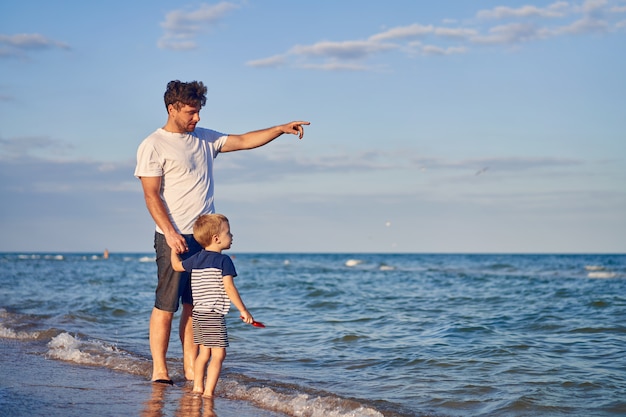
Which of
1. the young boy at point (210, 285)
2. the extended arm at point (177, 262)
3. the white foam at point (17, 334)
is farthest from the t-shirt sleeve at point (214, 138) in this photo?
the white foam at point (17, 334)

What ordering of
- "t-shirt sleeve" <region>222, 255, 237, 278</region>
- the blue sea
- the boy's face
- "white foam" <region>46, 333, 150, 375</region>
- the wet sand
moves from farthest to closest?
"white foam" <region>46, 333, 150, 375</region>, the blue sea, the boy's face, "t-shirt sleeve" <region>222, 255, 237, 278</region>, the wet sand

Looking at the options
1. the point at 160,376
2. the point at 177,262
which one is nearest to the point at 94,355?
the point at 160,376

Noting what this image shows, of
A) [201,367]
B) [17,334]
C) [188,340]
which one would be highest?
[188,340]

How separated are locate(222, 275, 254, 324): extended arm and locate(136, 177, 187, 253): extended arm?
39 centimetres

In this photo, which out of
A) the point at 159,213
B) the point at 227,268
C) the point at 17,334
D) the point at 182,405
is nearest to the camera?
the point at 182,405

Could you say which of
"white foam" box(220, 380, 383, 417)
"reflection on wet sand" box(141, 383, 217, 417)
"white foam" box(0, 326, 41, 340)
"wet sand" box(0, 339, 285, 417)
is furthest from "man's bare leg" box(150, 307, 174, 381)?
"white foam" box(0, 326, 41, 340)

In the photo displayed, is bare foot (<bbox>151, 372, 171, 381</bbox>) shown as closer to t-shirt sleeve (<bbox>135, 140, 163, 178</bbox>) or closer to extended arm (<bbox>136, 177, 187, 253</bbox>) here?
extended arm (<bbox>136, 177, 187, 253</bbox>)

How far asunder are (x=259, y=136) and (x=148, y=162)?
2.59ft

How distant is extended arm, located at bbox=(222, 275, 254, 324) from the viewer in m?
4.12

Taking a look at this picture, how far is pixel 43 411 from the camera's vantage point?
3.75 meters

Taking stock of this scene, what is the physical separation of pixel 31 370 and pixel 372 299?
8.51 metres

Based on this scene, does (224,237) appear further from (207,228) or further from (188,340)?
(188,340)

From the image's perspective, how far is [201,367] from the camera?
449cm

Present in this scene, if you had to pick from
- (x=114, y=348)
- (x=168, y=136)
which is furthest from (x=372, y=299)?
(x=168, y=136)
